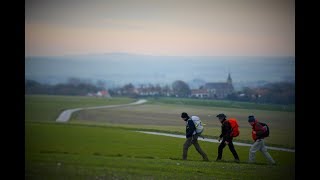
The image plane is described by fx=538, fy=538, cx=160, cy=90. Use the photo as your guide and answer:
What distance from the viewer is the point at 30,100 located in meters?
8.20

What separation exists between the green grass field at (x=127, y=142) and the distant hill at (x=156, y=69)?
0.36 metres

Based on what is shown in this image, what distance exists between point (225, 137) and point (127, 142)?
1499 mm

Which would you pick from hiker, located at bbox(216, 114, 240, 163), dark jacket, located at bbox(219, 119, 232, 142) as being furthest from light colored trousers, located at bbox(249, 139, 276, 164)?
dark jacket, located at bbox(219, 119, 232, 142)

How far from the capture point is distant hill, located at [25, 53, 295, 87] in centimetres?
808

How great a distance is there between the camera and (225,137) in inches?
324

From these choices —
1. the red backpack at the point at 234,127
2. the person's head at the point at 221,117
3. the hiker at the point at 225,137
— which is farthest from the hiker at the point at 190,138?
the red backpack at the point at 234,127

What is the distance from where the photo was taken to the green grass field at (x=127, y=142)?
8.05 m

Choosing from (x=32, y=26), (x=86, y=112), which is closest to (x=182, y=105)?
(x=86, y=112)

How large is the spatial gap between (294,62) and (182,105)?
1844 mm

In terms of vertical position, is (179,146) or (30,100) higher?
(30,100)

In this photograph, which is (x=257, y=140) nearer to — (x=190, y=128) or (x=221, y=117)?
(x=221, y=117)

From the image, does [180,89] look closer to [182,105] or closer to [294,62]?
[182,105]

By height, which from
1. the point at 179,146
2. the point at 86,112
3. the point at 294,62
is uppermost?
the point at 294,62

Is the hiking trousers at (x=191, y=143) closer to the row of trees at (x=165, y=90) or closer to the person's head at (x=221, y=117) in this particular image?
the person's head at (x=221, y=117)
